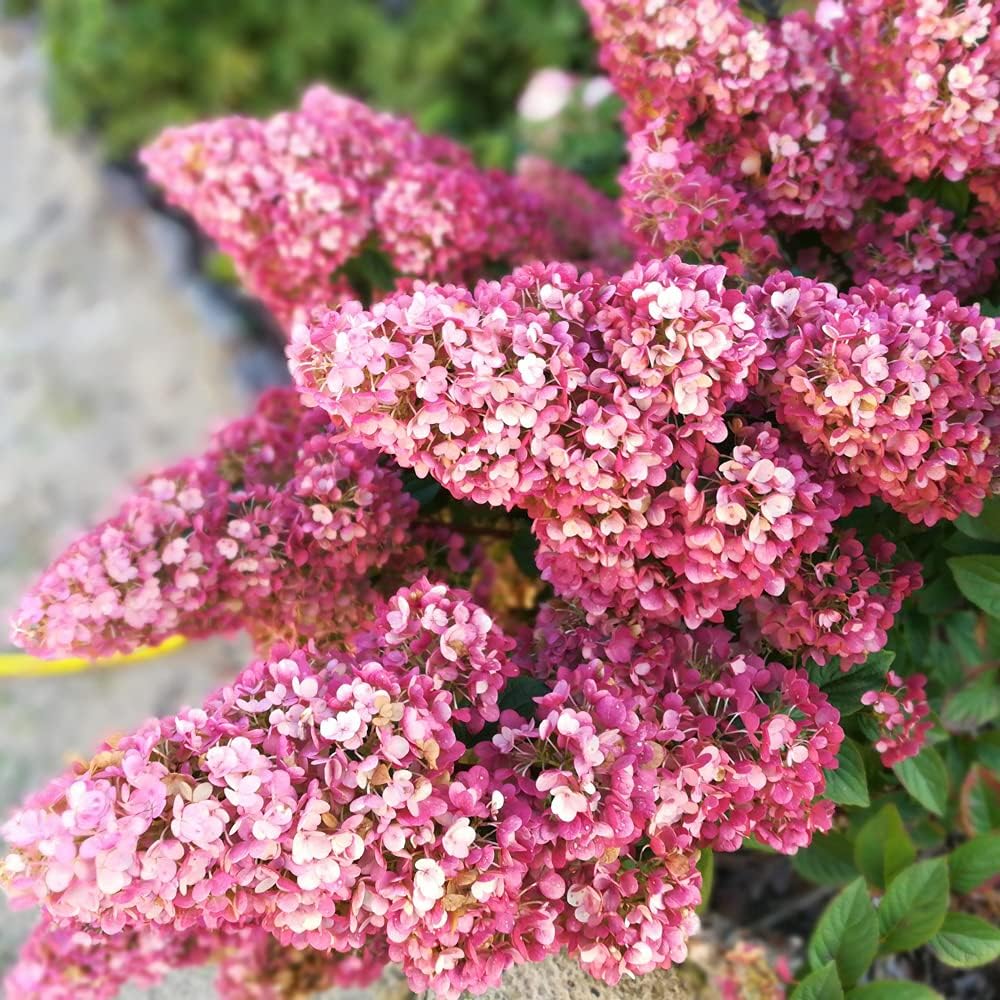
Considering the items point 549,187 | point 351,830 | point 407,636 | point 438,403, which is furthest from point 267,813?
point 549,187

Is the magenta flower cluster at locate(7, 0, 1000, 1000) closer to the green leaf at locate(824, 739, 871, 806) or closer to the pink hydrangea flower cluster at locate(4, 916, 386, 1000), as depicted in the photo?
the green leaf at locate(824, 739, 871, 806)

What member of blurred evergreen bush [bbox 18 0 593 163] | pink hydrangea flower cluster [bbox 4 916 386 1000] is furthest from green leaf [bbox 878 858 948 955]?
blurred evergreen bush [bbox 18 0 593 163]

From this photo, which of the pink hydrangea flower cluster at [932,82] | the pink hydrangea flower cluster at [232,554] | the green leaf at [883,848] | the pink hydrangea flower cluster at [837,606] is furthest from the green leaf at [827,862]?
the pink hydrangea flower cluster at [932,82]

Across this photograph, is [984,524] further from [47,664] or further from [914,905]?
[47,664]

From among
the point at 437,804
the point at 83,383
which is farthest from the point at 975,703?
the point at 83,383

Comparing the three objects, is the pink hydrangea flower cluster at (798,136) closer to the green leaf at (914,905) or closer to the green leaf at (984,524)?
the green leaf at (984,524)
